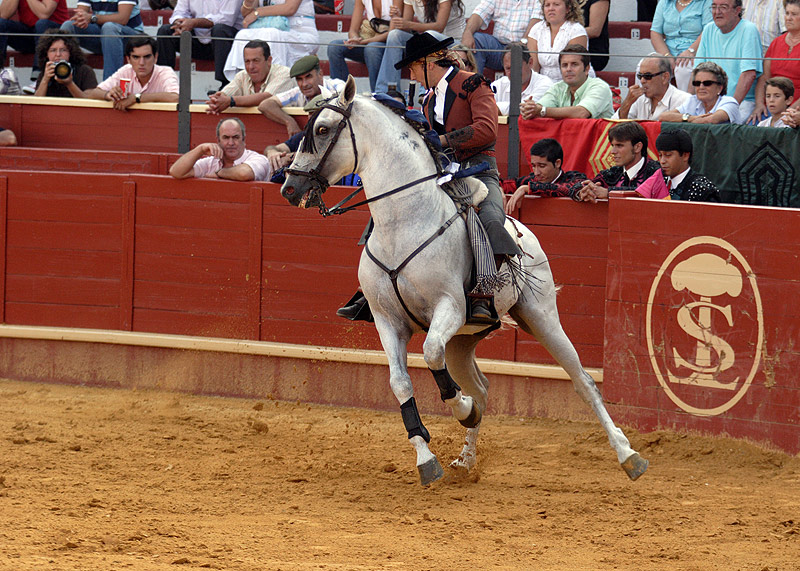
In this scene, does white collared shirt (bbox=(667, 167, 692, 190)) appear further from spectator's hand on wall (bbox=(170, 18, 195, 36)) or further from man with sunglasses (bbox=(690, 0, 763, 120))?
spectator's hand on wall (bbox=(170, 18, 195, 36))

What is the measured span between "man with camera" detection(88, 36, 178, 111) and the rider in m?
4.16

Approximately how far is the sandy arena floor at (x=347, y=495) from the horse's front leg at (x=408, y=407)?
26 cm

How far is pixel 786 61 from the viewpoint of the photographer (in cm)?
749

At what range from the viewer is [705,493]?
6.06m

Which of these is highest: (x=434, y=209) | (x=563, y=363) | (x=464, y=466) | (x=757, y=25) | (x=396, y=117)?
(x=757, y=25)

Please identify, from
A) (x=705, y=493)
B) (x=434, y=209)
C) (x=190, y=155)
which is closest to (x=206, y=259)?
(x=190, y=155)

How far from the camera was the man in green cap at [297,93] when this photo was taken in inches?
351

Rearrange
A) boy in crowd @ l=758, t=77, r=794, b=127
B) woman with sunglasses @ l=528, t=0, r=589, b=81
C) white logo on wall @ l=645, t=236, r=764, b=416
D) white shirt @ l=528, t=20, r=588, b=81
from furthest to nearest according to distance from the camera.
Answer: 1. woman with sunglasses @ l=528, t=0, r=589, b=81
2. white shirt @ l=528, t=20, r=588, b=81
3. boy in crowd @ l=758, t=77, r=794, b=127
4. white logo on wall @ l=645, t=236, r=764, b=416

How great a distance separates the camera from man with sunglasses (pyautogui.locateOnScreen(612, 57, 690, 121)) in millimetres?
7863

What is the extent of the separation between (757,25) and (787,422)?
361 cm

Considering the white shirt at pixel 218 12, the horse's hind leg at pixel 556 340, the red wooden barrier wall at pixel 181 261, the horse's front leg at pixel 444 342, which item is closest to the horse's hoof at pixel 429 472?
the horse's front leg at pixel 444 342

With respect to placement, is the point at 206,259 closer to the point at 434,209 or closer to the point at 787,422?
the point at 434,209

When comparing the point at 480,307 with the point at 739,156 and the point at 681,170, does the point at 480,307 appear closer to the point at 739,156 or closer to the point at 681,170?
the point at 681,170

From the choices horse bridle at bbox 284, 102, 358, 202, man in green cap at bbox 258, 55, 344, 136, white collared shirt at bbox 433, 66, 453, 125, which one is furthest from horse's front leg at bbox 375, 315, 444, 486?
man in green cap at bbox 258, 55, 344, 136
